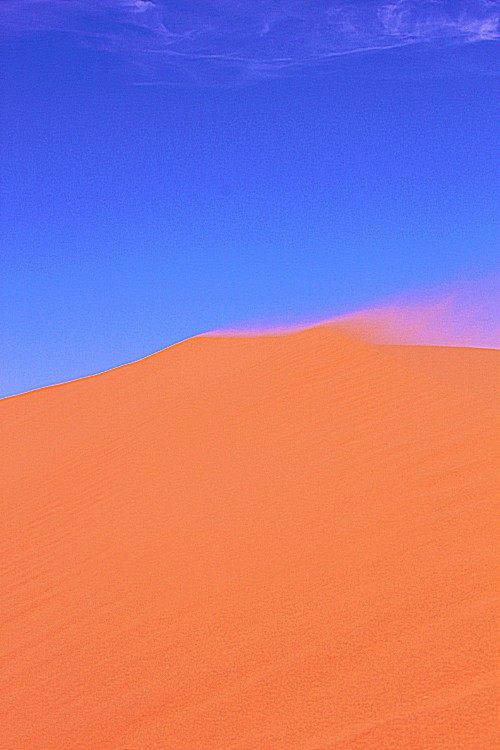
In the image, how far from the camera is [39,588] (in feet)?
18.0

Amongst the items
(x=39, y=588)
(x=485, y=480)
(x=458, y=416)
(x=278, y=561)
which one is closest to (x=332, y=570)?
(x=278, y=561)

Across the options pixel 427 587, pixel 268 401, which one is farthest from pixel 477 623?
pixel 268 401

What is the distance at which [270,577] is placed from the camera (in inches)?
179

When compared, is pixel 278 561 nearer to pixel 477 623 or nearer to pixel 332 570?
pixel 332 570

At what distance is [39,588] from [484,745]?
376 centimetres

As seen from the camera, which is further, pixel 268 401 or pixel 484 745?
pixel 268 401

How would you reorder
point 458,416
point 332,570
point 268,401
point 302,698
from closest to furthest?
point 302,698
point 332,570
point 458,416
point 268,401

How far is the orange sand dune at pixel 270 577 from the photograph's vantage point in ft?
10.8

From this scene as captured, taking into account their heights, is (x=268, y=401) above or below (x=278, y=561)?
above

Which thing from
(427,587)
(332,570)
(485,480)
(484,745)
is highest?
(485,480)

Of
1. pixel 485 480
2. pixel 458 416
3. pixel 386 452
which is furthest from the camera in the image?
pixel 458 416

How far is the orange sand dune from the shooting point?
330cm

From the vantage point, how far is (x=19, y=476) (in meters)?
8.98

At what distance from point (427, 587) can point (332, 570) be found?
680 mm
